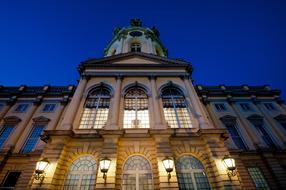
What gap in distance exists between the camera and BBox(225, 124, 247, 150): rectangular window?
1846 centimetres

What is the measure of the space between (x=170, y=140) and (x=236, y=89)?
18455mm

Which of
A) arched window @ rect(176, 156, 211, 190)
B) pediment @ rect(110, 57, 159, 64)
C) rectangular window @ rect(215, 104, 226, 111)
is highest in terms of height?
pediment @ rect(110, 57, 159, 64)

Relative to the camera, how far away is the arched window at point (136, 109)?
561 inches

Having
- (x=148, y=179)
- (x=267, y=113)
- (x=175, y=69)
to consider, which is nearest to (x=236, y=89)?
(x=267, y=113)

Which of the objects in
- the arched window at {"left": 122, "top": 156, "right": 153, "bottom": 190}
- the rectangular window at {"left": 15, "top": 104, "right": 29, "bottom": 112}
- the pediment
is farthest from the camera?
the rectangular window at {"left": 15, "top": 104, "right": 29, "bottom": 112}

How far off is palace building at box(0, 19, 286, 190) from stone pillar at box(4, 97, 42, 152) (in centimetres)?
11

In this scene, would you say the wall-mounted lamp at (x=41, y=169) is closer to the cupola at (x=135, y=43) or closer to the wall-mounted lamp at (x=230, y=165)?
the wall-mounted lamp at (x=230, y=165)

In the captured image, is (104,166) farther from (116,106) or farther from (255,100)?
(255,100)

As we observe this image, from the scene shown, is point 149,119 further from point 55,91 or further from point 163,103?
point 55,91

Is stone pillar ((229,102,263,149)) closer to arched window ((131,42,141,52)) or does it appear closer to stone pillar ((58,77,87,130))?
arched window ((131,42,141,52))

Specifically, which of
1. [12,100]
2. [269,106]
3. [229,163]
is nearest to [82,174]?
[229,163]

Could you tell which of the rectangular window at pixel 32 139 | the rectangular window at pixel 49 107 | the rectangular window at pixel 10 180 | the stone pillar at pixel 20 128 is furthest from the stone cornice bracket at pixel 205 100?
the rectangular window at pixel 10 180

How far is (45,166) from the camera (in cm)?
971

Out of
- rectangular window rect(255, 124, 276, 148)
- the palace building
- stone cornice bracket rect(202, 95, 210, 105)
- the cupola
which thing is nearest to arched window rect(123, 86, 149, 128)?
the palace building
